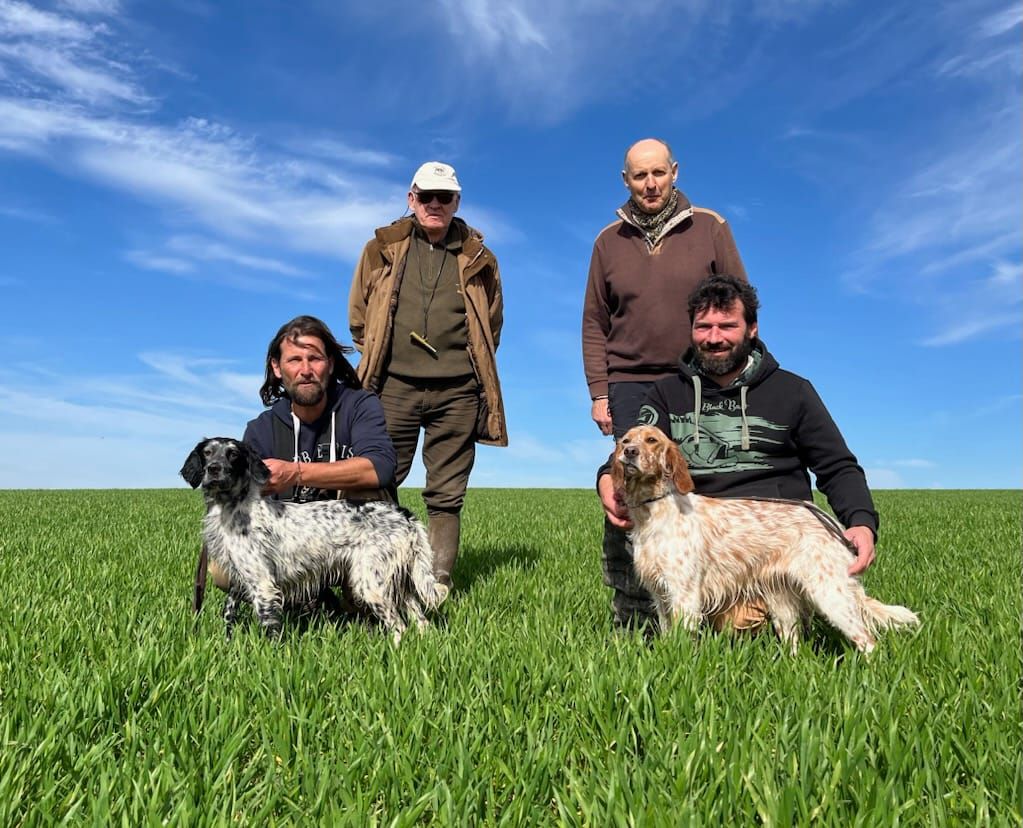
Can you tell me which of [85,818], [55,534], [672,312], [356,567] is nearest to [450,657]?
[356,567]

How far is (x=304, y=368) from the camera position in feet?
17.3

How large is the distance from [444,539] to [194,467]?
2.70 meters

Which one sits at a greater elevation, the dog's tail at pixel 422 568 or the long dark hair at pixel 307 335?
the long dark hair at pixel 307 335

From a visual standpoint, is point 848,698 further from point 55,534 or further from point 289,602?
point 55,534

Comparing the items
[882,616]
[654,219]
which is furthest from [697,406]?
[654,219]

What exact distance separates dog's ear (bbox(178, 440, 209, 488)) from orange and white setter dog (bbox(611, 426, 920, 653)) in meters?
2.54

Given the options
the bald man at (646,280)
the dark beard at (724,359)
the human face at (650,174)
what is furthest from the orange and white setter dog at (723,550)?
the human face at (650,174)

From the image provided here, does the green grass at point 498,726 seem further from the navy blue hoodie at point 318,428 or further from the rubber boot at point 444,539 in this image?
the rubber boot at point 444,539

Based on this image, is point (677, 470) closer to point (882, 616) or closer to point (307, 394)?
point (882, 616)

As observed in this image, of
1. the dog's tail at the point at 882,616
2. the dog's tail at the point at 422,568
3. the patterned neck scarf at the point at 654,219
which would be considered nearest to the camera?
the dog's tail at the point at 882,616

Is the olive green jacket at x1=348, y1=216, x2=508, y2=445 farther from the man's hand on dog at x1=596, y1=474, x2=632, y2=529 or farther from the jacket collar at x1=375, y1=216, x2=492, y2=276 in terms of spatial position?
the man's hand on dog at x1=596, y1=474, x2=632, y2=529

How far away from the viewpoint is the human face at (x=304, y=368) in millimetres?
5293

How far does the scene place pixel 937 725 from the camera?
3127mm

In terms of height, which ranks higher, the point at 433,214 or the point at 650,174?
the point at 433,214
